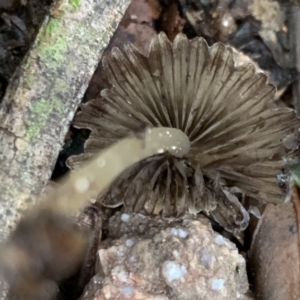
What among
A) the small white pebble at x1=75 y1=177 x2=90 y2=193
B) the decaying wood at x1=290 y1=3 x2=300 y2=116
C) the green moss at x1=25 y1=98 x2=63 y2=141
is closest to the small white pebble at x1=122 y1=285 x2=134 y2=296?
the small white pebble at x1=75 y1=177 x2=90 y2=193

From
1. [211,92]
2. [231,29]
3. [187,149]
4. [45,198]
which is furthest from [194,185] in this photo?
[231,29]

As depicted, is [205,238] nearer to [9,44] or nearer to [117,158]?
[117,158]

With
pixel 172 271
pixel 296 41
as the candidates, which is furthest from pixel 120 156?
pixel 296 41

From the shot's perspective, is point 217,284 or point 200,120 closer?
point 217,284

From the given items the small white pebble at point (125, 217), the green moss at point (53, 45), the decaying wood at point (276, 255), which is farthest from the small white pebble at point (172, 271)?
the green moss at point (53, 45)

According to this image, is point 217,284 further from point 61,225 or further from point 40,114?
point 40,114

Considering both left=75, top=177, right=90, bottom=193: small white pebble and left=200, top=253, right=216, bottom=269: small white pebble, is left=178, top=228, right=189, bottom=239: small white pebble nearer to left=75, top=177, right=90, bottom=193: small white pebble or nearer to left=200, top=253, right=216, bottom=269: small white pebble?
left=200, top=253, right=216, bottom=269: small white pebble
